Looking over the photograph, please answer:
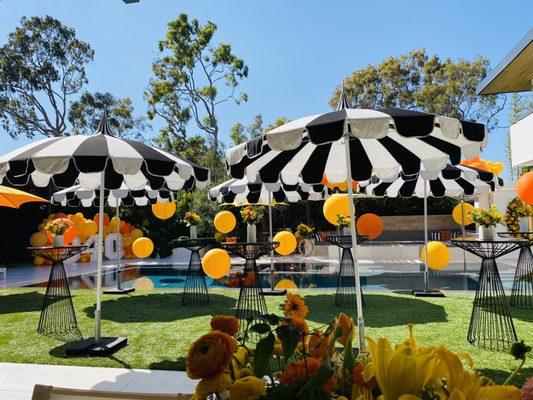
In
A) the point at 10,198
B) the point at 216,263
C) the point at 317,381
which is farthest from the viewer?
the point at 10,198

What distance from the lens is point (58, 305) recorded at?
5586 mm

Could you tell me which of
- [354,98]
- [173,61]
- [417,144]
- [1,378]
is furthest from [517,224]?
[173,61]

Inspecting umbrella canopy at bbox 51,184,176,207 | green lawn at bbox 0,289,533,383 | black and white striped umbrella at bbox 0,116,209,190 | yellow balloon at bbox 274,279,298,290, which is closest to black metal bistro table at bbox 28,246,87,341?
green lawn at bbox 0,289,533,383

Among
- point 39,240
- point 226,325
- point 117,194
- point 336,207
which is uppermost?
point 117,194

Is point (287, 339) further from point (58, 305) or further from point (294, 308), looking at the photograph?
point (58, 305)

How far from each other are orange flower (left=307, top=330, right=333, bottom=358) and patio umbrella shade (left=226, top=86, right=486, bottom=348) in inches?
93.5

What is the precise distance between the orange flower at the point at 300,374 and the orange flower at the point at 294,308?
0.19 metres

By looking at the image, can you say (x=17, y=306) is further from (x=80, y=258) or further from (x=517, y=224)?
(x=517, y=224)

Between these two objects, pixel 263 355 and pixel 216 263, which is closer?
pixel 263 355

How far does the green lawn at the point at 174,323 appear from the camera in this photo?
4.01 metres

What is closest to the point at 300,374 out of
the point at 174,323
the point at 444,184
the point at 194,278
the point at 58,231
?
the point at 174,323

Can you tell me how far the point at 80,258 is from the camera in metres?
15.4

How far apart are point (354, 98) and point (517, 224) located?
1956cm

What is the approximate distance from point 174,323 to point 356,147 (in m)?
3.38
